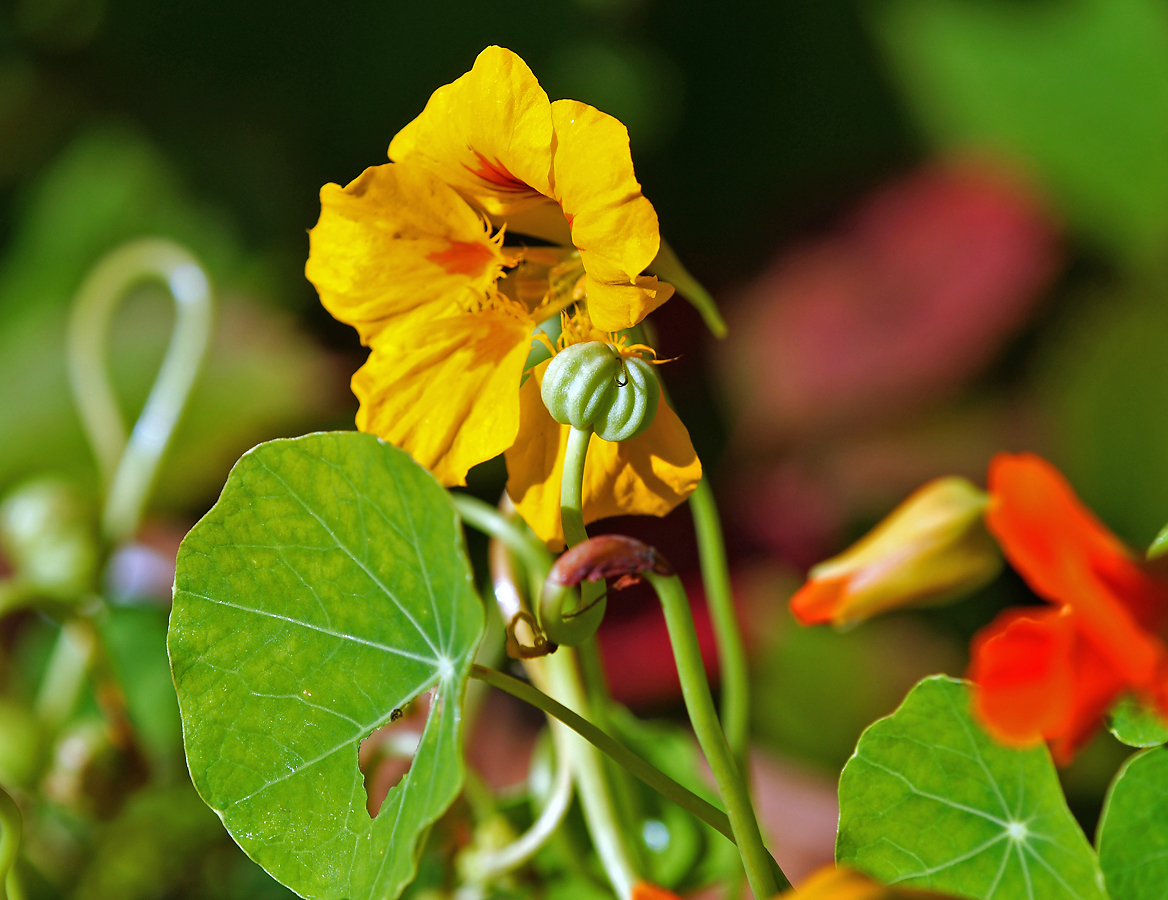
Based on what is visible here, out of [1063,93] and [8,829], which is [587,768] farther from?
[1063,93]

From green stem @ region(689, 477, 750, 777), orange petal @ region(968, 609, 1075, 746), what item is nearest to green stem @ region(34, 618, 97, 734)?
green stem @ region(689, 477, 750, 777)

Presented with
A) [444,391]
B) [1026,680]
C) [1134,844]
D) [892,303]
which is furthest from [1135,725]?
[892,303]

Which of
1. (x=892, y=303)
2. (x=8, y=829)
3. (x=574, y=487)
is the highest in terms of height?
(x=574, y=487)

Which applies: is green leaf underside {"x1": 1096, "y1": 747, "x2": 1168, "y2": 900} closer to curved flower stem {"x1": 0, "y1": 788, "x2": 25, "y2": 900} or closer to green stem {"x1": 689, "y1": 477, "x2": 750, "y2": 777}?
green stem {"x1": 689, "y1": 477, "x2": 750, "y2": 777}

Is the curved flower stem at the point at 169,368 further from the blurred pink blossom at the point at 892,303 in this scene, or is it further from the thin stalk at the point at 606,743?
the blurred pink blossom at the point at 892,303

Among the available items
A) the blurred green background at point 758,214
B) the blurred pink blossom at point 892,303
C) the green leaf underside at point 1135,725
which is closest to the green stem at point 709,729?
the green leaf underside at point 1135,725
